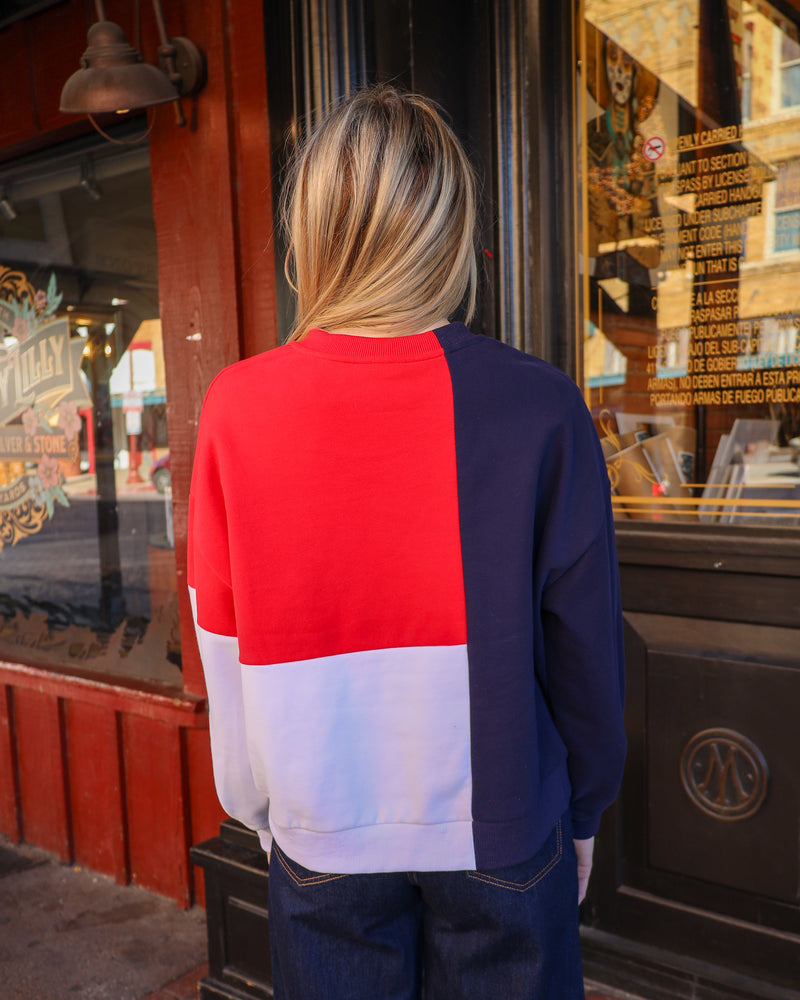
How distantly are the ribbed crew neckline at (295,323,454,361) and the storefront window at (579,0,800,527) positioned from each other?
1206 millimetres

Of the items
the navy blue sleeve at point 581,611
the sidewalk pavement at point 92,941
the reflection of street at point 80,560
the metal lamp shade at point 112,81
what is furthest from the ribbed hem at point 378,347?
the reflection of street at point 80,560

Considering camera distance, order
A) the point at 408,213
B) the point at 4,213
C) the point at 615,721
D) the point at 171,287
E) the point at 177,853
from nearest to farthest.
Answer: the point at 408,213
the point at 615,721
the point at 171,287
the point at 177,853
the point at 4,213

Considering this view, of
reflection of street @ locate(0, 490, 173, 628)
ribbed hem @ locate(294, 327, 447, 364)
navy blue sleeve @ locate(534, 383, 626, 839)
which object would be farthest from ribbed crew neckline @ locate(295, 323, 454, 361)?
reflection of street @ locate(0, 490, 173, 628)

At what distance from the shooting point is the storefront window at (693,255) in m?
1.98

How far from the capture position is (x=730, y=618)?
2.03 m

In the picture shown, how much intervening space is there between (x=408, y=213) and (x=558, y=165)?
1.25 m

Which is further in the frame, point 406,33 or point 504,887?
point 406,33

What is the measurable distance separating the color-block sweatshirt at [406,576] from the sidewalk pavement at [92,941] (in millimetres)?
1393

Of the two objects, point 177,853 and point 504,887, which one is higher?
point 504,887

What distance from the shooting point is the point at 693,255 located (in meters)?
2.09

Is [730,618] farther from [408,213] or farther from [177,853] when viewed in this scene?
[177,853]

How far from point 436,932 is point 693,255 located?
5.39ft

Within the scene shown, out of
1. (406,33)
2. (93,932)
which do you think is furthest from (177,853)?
(406,33)

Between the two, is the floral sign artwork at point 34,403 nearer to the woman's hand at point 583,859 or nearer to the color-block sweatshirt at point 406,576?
A: the color-block sweatshirt at point 406,576
